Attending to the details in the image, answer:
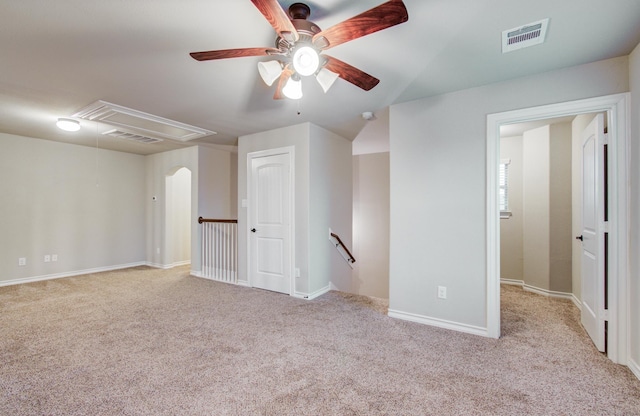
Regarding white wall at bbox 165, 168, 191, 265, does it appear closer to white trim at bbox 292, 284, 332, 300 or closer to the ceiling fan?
white trim at bbox 292, 284, 332, 300

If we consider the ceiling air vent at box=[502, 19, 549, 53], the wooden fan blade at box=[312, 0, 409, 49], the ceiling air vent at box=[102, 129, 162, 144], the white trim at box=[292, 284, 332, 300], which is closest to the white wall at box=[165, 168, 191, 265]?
the ceiling air vent at box=[102, 129, 162, 144]

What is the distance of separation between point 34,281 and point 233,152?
385 cm

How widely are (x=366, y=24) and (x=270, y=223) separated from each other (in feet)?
10.3

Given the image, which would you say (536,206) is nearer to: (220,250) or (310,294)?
(310,294)

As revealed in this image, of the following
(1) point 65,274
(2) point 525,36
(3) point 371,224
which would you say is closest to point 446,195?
(2) point 525,36

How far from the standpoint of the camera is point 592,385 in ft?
6.33

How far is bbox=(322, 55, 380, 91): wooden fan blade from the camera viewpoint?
1.88 meters

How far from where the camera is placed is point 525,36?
196 centimetres

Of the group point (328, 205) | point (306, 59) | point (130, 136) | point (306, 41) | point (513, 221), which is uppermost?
point (130, 136)

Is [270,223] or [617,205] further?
[270,223]

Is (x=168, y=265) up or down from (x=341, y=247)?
down

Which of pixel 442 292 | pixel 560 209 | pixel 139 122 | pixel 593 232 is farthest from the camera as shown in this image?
pixel 560 209

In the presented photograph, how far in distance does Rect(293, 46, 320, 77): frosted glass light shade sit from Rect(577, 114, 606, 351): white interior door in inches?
94.7

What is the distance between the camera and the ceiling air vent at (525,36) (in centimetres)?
186
